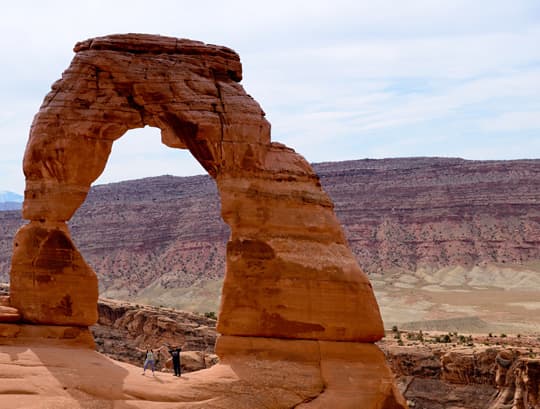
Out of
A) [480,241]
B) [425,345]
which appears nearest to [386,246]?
[480,241]

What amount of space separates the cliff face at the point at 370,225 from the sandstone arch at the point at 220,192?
8921 centimetres

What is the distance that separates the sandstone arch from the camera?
80.8 feet

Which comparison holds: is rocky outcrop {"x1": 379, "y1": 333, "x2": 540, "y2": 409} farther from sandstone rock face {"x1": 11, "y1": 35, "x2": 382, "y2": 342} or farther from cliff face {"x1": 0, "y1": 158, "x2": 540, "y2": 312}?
cliff face {"x1": 0, "y1": 158, "x2": 540, "y2": 312}

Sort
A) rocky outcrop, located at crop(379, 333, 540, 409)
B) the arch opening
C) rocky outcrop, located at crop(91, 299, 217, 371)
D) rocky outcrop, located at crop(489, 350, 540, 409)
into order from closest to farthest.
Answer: rocky outcrop, located at crop(489, 350, 540, 409) < rocky outcrop, located at crop(379, 333, 540, 409) < rocky outcrop, located at crop(91, 299, 217, 371) < the arch opening

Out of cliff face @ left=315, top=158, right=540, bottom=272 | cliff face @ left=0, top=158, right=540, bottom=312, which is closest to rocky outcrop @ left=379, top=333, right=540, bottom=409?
cliff face @ left=0, top=158, right=540, bottom=312

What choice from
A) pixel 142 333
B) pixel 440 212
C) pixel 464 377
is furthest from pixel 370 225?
pixel 464 377

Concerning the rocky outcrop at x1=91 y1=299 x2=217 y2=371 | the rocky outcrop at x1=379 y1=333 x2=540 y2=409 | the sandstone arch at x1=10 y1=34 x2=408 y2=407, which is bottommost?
the rocky outcrop at x1=379 y1=333 x2=540 y2=409

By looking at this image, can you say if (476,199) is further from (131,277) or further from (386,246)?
(131,277)

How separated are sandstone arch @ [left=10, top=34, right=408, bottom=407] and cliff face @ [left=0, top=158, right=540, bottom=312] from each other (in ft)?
293

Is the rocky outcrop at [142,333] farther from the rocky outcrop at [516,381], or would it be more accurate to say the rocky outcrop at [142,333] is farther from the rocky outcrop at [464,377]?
the rocky outcrop at [516,381]

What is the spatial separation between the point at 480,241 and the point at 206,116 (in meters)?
104

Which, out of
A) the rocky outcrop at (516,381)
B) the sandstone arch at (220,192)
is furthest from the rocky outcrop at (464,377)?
the sandstone arch at (220,192)

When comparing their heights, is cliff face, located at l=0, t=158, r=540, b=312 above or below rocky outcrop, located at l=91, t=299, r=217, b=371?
above

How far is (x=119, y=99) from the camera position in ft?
83.9
